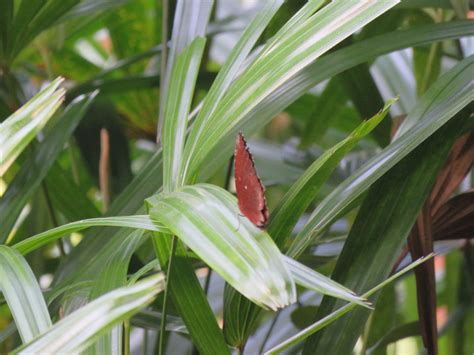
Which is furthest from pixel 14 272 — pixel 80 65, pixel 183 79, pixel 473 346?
pixel 80 65

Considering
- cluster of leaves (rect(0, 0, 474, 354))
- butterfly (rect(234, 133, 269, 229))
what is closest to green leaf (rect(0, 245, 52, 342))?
cluster of leaves (rect(0, 0, 474, 354))

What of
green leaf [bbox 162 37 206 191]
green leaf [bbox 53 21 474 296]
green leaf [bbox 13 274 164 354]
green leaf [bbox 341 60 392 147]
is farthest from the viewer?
green leaf [bbox 341 60 392 147]

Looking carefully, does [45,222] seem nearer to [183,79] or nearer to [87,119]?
[87,119]

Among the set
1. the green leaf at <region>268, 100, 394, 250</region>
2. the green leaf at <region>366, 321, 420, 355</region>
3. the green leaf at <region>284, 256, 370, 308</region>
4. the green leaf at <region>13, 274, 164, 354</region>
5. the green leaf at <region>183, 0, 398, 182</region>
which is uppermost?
the green leaf at <region>183, 0, 398, 182</region>

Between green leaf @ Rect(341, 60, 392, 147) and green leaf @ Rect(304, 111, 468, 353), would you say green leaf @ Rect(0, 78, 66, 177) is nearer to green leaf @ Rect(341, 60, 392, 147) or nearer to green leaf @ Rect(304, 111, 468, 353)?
green leaf @ Rect(304, 111, 468, 353)

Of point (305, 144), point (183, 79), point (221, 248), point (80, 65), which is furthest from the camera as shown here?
point (80, 65)

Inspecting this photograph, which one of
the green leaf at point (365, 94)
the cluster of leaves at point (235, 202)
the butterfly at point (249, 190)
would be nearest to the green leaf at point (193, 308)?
the cluster of leaves at point (235, 202)
